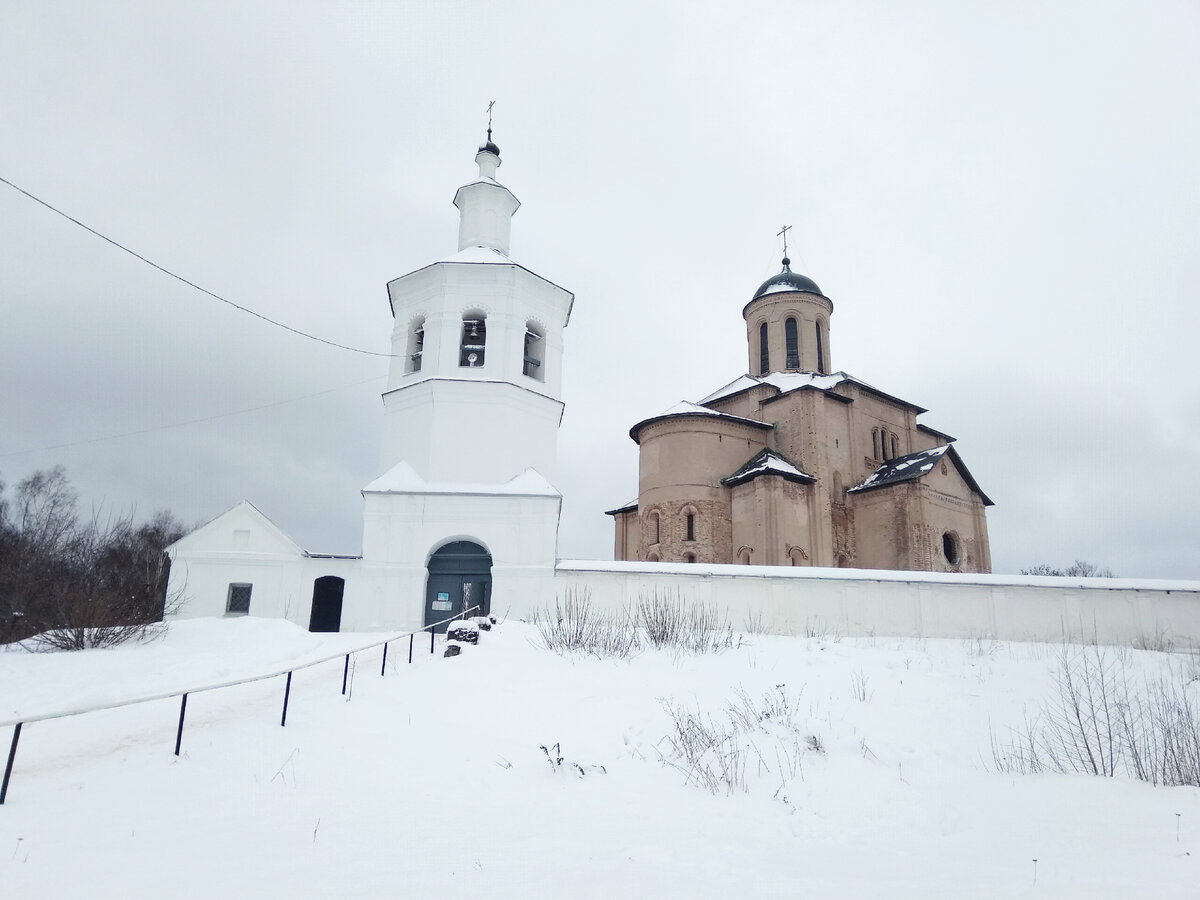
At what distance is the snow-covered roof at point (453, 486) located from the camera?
15633mm

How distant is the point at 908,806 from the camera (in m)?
5.49

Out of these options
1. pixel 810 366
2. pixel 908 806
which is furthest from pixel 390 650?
pixel 810 366

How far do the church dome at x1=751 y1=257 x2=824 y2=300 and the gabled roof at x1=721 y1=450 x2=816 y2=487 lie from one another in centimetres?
972

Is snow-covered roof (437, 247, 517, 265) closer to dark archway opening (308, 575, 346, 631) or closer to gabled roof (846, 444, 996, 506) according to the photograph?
dark archway opening (308, 575, 346, 631)

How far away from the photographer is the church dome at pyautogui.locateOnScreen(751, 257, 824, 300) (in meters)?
33.0

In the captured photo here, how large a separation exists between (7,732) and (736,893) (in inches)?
283

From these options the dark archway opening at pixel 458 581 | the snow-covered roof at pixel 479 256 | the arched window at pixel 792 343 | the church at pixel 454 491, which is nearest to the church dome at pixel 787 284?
the arched window at pixel 792 343

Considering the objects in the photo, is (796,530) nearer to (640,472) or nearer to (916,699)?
(640,472)

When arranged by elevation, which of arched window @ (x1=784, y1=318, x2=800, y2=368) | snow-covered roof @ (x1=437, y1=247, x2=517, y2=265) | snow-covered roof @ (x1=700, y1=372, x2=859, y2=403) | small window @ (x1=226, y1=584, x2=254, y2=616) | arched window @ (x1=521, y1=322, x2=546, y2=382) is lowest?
small window @ (x1=226, y1=584, x2=254, y2=616)

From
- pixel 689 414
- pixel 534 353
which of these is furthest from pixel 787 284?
pixel 534 353

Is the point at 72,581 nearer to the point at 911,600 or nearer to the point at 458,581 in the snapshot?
the point at 458,581

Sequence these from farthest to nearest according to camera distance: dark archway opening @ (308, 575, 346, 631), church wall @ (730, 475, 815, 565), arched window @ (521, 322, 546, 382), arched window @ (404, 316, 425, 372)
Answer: church wall @ (730, 475, 815, 565), arched window @ (521, 322, 546, 382), arched window @ (404, 316, 425, 372), dark archway opening @ (308, 575, 346, 631)

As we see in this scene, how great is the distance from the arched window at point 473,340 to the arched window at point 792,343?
18550mm

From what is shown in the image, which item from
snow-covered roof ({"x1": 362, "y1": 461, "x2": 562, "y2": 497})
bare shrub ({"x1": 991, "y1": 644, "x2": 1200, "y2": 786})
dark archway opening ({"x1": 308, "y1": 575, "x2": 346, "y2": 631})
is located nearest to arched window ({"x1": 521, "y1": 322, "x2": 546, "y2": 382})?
snow-covered roof ({"x1": 362, "y1": 461, "x2": 562, "y2": 497})
